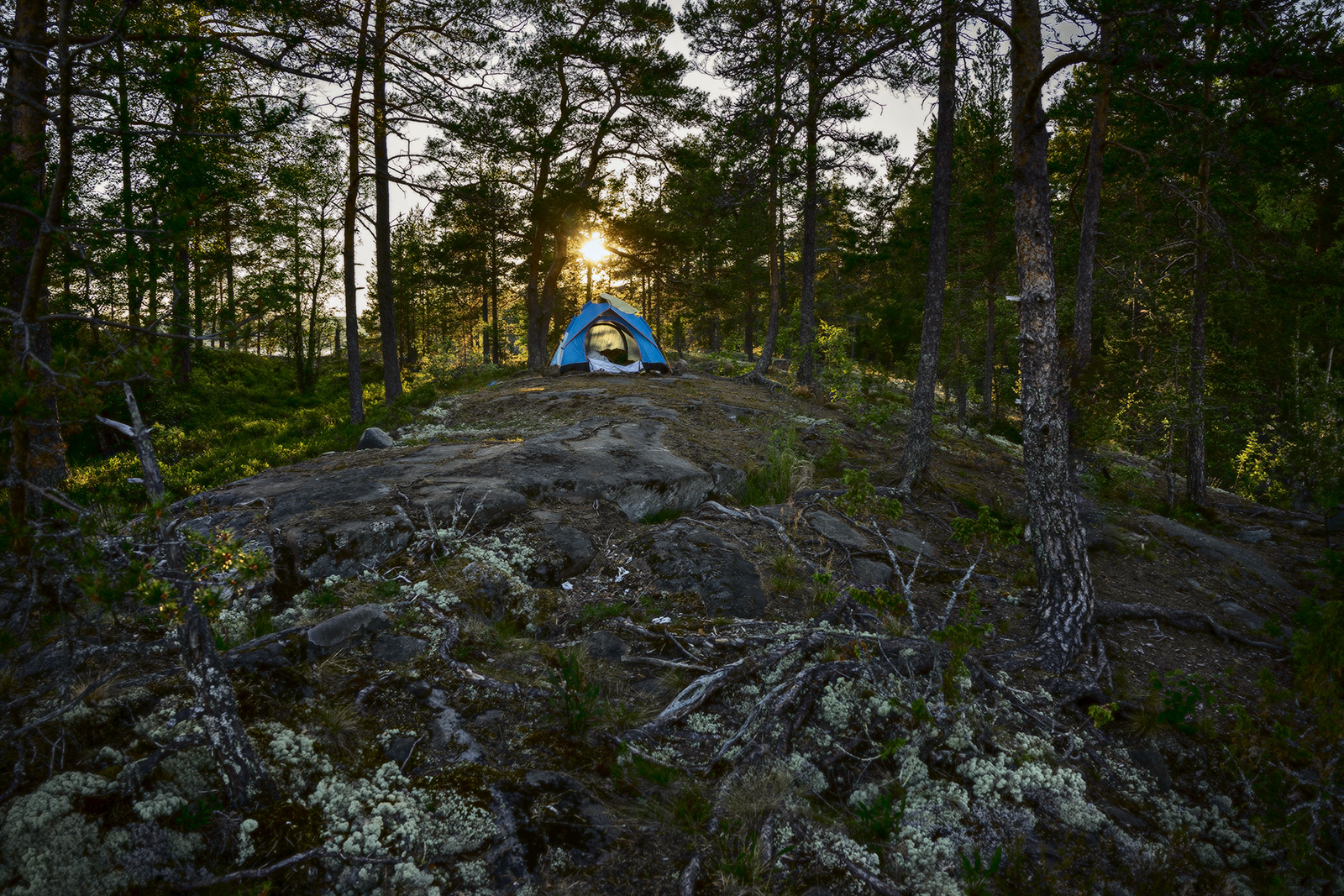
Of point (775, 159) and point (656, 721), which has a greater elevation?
point (775, 159)

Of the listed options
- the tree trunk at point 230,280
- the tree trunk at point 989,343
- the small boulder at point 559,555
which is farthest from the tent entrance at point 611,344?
the small boulder at point 559,555

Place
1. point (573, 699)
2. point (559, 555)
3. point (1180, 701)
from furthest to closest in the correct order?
1. point (559, 555)
2. point (1180, 701)
3. point (573, 699)

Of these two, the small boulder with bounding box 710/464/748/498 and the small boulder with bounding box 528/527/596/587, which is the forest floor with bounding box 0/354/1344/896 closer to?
the small boulder with bounding box 528/527/596/587

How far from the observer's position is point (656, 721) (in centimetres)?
377

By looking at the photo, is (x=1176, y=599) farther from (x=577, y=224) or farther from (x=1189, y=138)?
(x=577, y=224)

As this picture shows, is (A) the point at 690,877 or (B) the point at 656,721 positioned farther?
(B) the point at 656,721

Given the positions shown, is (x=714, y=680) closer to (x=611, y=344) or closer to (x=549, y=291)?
(x=611, y=344)

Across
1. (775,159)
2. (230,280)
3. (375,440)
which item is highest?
(230,280)

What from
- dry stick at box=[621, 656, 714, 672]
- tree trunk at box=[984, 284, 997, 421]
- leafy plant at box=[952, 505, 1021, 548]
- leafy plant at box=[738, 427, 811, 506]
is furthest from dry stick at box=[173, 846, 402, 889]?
tree trunk at box=[984, 284, 997, 421]

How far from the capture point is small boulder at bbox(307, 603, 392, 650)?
4.07 m

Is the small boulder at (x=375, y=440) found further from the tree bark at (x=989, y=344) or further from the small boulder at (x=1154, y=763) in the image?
the tree bark at (x=989, y=344)

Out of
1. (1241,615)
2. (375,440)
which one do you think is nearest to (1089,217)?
(1241,615)

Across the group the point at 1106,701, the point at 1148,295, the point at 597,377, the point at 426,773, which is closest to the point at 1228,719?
the point at 1106,701

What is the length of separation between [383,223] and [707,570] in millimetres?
14041
